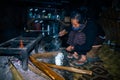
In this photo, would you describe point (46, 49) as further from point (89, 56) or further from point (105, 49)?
point (105, 49)

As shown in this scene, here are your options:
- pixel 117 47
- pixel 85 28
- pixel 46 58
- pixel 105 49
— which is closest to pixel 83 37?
pixel 85 28

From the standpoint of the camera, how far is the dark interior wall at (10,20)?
261 inches

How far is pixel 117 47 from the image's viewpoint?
7.04m

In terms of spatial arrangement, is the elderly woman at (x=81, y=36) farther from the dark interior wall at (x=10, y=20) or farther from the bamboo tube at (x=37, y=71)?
the dark interior wall at (x=10, y=20)

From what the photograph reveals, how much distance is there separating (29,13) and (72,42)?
4979mm

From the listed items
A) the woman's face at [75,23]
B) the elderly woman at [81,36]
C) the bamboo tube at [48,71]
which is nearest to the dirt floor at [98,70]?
the bamboo tube at [48,71]

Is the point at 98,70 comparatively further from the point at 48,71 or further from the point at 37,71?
the point at 37,71

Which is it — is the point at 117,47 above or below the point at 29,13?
below

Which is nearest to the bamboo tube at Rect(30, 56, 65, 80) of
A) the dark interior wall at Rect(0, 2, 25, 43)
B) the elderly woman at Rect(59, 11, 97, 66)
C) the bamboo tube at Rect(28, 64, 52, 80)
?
the bamboo tube at Rect(28, 64, 52, 80)

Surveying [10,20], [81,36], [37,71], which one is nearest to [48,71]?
[37,71]

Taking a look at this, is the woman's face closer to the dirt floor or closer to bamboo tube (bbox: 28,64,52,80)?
the dirt floor

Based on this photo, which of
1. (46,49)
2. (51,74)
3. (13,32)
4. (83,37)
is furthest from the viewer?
(13,32)

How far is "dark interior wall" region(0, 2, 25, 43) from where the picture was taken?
21.8 ft

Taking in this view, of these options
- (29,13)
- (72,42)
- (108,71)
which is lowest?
(108,71)
